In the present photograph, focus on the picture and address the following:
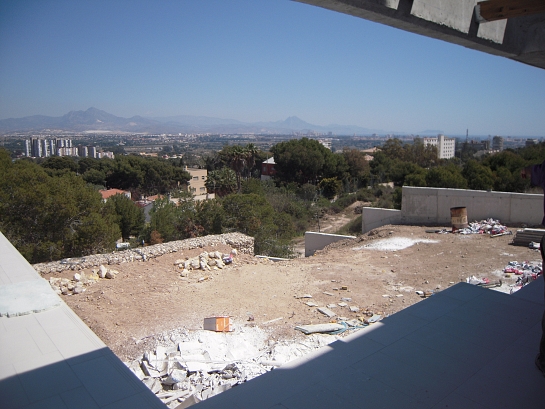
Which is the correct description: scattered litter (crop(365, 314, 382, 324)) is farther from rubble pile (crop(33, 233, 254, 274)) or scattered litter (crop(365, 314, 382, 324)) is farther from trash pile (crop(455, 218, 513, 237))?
trash pile (crop(455, 218, 513, 237))

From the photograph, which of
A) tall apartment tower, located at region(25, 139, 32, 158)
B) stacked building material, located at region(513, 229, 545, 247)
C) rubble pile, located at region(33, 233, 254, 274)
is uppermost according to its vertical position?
tall apartment tower, located at region(25, 139, 32, 158)

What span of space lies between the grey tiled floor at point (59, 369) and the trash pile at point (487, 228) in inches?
526

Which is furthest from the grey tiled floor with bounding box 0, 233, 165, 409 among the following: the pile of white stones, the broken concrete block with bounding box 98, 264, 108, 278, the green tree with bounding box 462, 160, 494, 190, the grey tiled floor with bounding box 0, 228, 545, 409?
the green tree with bounding box 462, 160, 494, 190

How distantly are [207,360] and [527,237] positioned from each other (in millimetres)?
10978

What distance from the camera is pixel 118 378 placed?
341 cm

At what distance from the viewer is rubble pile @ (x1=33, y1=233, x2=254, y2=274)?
35.3ft

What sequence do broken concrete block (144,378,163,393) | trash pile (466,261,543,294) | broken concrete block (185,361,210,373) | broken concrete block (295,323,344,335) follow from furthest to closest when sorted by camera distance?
trash pile (466,261,543,294), broken concrete block (295,323,344,335), broken concrete block (185,361,210,373), broken concrete block (144,378,163,393)

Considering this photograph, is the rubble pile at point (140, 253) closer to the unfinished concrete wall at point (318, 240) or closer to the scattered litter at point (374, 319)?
the unfinished concrete wall at point (318, 240)

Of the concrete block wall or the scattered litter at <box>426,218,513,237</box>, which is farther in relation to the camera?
the concrete block wall

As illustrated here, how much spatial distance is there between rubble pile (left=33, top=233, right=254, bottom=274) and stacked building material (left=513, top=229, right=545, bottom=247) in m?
8.55

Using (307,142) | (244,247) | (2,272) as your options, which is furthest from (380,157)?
(2,272)

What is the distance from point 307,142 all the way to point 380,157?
416 inches

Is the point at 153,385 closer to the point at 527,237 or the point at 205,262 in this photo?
the point at 205,262

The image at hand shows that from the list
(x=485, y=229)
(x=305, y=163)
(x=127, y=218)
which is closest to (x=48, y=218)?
(x=127, y=218)
